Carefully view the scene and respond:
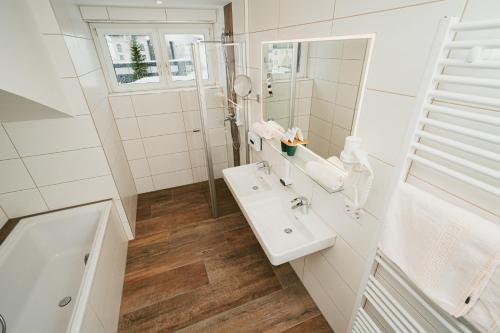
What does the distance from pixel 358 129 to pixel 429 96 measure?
343 millimetres

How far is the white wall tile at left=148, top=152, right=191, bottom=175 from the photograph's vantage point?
3.02 metres

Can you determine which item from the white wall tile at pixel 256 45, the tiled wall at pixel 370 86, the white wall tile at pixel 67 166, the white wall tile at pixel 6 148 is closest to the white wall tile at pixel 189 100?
the white wall tile at pixel 256 45

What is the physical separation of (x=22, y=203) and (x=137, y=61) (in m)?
1.78

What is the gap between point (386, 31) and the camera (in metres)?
0.85

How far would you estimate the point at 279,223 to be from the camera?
1668mm

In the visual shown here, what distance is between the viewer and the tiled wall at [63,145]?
1.57 meters

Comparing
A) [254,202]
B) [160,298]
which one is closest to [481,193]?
[254,202]

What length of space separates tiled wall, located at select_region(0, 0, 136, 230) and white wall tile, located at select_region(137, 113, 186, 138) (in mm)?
605

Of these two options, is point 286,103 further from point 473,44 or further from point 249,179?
point 473,44

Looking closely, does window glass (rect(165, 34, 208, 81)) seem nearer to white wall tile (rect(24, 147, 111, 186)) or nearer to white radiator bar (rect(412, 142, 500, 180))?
white wall tile (rect(24, 147, 111, 186))

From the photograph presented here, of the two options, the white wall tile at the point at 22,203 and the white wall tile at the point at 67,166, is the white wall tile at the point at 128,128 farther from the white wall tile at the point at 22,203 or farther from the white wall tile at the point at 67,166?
the white wall tile at the point at 22,203

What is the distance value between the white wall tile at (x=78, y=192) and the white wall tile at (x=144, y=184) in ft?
3.15

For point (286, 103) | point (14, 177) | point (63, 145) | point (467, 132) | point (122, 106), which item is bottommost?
point (14, 177)

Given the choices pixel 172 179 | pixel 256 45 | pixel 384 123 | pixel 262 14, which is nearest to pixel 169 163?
pixel 172 179
